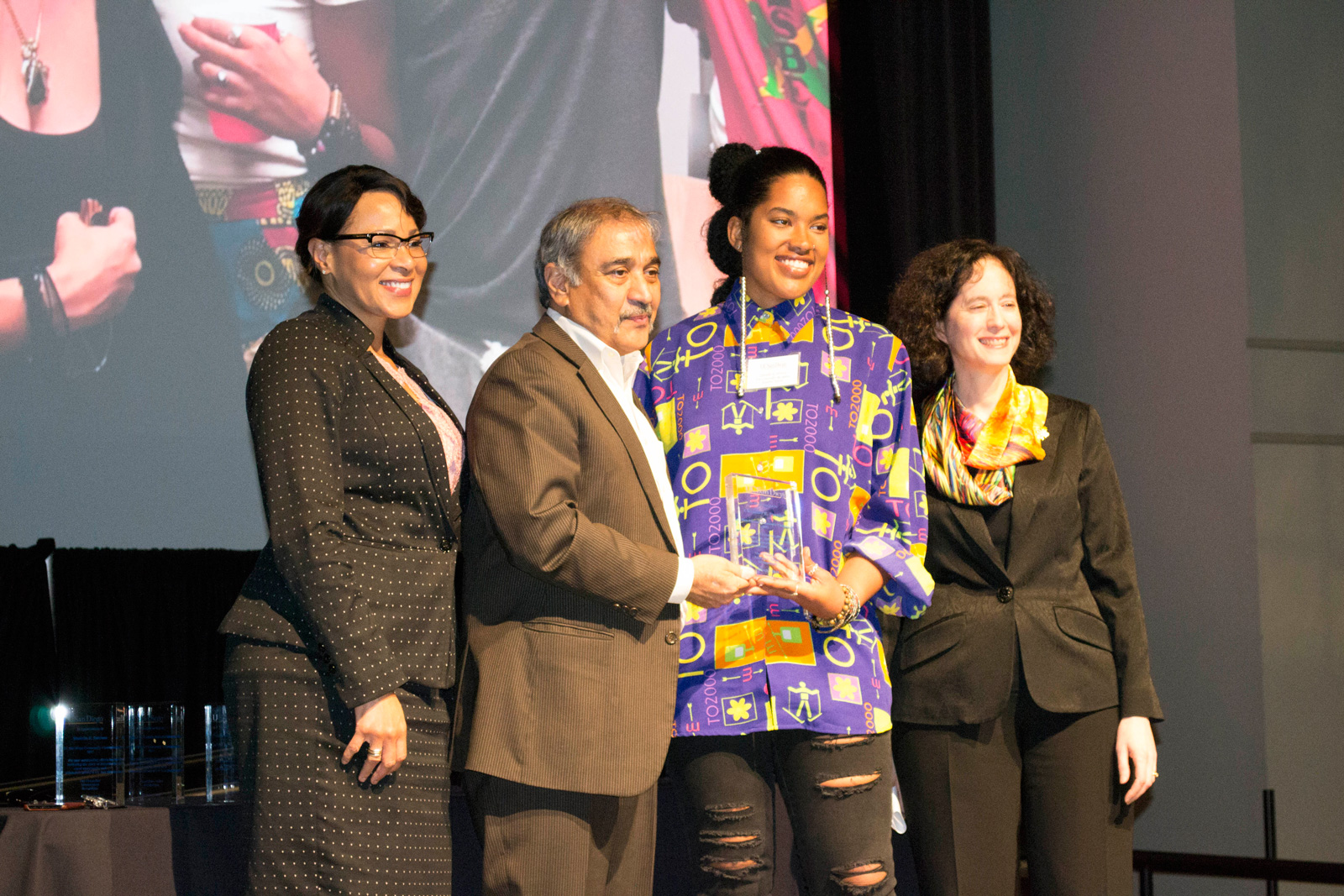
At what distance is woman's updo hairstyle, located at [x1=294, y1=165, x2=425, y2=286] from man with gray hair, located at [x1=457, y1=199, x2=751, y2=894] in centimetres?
34

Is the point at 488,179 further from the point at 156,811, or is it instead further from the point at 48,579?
the point at 156,811

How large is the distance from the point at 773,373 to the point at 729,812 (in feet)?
2.53

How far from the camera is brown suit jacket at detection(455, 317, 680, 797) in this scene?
1938mm

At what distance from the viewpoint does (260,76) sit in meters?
4.05

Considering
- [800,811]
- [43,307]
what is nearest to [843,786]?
[800,811]

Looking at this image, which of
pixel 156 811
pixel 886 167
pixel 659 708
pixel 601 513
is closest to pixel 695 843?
pixel 659 708

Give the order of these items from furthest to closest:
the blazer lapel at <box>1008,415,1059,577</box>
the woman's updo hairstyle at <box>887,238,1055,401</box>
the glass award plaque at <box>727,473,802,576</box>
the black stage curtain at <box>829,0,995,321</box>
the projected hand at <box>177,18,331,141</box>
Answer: the black stage curtain at <box>829,0,995,321</box> → the projected hand at <box>177,18,331,141</box> → the woman's updo hairstyle at <box>887,238,1055,401</box> → the blazer lapel at <box>1008,415,1059,577</box> → the glass award plaque at <box>727,473,802,576</box>

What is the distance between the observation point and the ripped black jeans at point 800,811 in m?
2.08

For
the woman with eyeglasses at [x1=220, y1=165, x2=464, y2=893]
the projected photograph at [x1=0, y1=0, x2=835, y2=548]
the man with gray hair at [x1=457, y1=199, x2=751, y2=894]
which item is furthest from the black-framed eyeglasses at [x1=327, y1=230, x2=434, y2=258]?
the projected photograph at [x1=0, y1=0, x2=835, y2=548]

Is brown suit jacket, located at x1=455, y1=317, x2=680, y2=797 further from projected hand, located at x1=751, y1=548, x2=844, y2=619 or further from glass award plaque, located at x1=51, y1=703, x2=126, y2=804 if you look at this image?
glass award plaque, located at x1=51, y1=703, x2=126, y2=804

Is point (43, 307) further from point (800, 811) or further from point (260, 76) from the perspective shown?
point (800, 811)

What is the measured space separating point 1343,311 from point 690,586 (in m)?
3.81

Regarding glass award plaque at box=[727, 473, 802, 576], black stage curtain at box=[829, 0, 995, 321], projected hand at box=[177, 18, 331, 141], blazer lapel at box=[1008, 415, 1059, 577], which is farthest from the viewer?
black stage curtain at box=[829, 0, 995, 321]

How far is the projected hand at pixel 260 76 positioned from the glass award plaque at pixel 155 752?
Result: 2.09m
